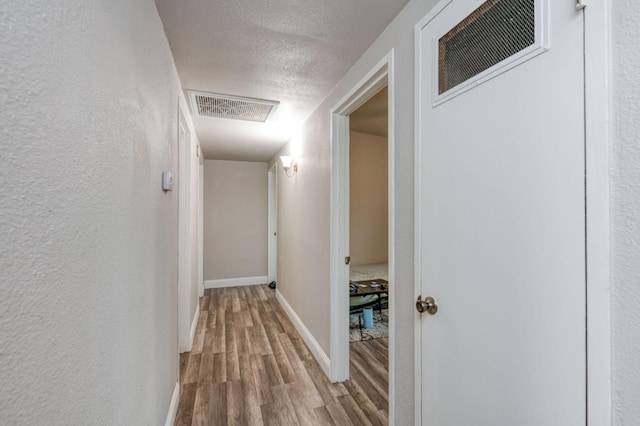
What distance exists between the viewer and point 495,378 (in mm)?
936

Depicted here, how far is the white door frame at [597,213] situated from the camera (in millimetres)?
676

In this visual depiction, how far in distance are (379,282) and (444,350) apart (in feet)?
7.52

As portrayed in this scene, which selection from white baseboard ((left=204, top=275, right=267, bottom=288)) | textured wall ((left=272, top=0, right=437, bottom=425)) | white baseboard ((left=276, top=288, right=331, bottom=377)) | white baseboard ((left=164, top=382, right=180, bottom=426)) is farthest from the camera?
white baseboard ((left=204, top=275, right=267, bottom=288))

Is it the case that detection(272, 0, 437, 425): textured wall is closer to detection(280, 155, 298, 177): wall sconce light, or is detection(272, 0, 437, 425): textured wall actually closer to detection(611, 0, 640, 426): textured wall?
detection(280, 155, 298, 177): wall sconce light

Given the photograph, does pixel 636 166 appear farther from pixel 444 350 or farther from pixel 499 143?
pixel 444 350

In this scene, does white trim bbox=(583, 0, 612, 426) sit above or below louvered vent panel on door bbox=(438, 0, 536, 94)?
below

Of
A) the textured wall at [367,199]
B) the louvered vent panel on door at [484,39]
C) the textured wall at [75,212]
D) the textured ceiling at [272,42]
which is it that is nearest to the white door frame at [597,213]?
the louvered vent panel on door at [484,39]

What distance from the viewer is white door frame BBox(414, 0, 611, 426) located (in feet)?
2.22

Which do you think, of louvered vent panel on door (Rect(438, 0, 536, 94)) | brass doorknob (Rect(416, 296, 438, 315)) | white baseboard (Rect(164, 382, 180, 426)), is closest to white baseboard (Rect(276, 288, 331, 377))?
white baseboard (Rect(164, 382, 180, 426))

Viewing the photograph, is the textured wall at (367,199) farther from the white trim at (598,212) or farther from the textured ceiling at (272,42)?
the white trim at (598,212)

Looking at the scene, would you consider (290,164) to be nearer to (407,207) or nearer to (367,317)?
(367,317)

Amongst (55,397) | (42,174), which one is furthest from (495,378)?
(42,174)

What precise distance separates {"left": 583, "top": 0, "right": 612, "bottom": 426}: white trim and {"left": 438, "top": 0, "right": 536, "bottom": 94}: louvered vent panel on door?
17 centimetres

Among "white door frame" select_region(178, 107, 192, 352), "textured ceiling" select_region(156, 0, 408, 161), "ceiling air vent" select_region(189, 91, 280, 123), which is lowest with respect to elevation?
"white door frame" select_region(178, 107, 192, 352)
